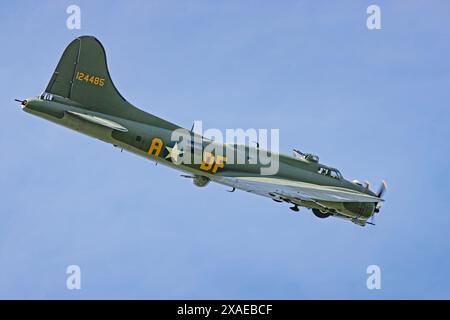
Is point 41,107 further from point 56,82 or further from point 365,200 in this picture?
point 365,200

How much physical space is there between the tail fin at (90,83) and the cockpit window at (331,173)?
36.5 feet

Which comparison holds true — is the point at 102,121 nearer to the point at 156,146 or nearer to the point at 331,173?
the point at 156,146

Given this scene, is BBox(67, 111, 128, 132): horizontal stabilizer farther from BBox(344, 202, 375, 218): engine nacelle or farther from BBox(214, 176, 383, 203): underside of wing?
BBox(344, 202, 375, 218): engine nacelle

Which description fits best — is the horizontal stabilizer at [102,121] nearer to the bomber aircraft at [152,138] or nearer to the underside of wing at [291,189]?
the bomber aircraft at [152,138]

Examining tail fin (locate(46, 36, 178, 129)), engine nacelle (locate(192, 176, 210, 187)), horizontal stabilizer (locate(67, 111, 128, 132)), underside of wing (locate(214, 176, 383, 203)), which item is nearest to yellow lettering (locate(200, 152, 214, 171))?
engine nacelle (locate(192, 176, 210, 187))

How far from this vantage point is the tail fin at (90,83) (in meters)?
52.9

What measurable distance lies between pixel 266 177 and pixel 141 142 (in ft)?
27.5

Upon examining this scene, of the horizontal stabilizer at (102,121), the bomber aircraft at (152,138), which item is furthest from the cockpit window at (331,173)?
the horizontal stabilizer at (102,121)

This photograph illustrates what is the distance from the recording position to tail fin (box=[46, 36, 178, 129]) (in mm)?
52938

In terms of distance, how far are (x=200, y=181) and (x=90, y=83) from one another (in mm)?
9190

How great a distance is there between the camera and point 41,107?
5128 centimetres

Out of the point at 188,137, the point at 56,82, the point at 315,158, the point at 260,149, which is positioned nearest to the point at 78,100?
the point at 56,82

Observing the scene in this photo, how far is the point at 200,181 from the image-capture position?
56438mm

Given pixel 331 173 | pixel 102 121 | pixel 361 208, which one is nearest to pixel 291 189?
pixel 331 173
